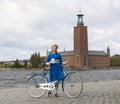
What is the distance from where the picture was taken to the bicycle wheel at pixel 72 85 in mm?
10922

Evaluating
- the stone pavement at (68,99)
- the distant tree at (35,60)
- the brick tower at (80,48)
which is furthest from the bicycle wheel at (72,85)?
the brick tower at (80,48)

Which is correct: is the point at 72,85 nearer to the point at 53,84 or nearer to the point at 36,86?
the point at 53,84

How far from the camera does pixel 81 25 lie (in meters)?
194

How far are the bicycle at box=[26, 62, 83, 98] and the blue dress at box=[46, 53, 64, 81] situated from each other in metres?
0.14

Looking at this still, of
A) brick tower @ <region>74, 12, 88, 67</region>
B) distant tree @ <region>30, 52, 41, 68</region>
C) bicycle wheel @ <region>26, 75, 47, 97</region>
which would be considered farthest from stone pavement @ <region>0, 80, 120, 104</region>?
brick tower @ <region>74, 12, 88, 67</region>

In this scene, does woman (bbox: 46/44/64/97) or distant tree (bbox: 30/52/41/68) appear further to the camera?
distant tree (bbox: 30/52/41/68)

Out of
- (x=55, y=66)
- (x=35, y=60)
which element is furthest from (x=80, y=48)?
(x=55, y=66)

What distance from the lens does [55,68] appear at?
11.2 metres

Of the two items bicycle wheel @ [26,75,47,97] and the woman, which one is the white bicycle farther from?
the woman

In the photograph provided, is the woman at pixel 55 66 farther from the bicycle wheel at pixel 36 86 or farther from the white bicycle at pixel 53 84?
the bicycle wheel at pixel 36 86

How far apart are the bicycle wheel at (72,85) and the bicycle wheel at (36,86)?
707mm

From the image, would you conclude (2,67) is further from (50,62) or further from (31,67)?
(50,62)

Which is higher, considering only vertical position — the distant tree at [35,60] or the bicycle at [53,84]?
the distant tree at [35,60]

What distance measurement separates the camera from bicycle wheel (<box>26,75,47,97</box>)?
11273mm
